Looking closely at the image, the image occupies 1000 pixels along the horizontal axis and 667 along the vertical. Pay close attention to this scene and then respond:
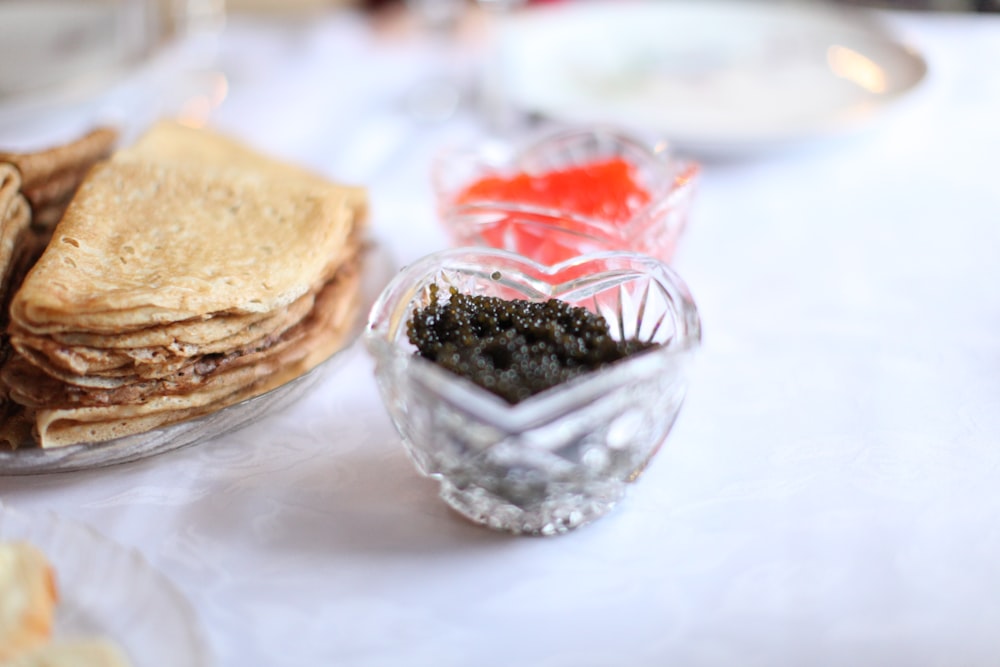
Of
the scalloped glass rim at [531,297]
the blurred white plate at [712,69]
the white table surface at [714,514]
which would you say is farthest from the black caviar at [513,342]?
the blurred white plate at [712,69]

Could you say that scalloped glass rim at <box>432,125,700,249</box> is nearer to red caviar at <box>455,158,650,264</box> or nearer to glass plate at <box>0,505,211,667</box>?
red caviar at <box>455,158,650,264</box>

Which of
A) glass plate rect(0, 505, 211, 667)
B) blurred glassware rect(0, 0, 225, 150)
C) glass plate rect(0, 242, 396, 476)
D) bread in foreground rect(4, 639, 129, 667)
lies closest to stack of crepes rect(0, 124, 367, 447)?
glass plate rect(0, 242, 396, 476)

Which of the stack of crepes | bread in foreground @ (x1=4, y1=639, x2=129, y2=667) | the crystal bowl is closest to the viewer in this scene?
bread in foreground @ (x1=4, y1=639, x2=129, y2=667)

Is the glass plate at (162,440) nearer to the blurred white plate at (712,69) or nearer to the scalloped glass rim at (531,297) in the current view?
the scalloped glass rim at (531,297)

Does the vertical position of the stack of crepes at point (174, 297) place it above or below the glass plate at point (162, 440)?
above

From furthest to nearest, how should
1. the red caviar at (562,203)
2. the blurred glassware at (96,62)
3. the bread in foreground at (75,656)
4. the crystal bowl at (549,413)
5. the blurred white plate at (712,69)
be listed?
the blurred glassware at (96,62), the blurred white plate at (712,69), the red caviar at (562,203), the crystal bowl at (549,413), the bread in foreground at (75,656)

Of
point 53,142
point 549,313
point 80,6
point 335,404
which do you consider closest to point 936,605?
point 549,313

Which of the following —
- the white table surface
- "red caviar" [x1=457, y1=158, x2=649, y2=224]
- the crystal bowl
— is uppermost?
"red caviar" [x1=457, y1=158, x2=649, y2=224]
